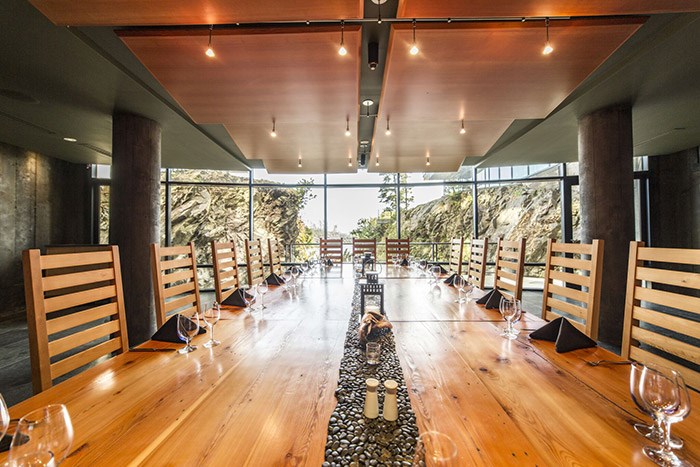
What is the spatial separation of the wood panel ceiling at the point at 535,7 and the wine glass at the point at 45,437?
220 cm

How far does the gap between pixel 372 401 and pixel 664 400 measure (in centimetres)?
64

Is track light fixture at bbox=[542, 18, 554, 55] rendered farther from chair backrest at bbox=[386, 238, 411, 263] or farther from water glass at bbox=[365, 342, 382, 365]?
chair backrest at bbox=[386, 238, 411, 263]

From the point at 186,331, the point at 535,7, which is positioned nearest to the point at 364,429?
the point at 186,331

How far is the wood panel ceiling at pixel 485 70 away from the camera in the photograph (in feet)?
6.35

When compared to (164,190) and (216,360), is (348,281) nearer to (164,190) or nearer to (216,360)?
(216,360)

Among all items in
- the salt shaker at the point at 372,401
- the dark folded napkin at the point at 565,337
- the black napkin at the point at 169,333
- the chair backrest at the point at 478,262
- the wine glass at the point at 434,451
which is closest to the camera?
the wine glass at the point at 434,451

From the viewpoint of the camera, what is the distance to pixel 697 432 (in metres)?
0.67

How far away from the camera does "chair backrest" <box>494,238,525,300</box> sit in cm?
206

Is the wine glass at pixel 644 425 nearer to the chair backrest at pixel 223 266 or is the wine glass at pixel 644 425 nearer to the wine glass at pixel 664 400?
the wine glass at pixel 664 400

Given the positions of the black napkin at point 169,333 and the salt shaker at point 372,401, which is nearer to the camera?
the salt shaker at point 372,401

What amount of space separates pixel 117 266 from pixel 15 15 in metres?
1.92

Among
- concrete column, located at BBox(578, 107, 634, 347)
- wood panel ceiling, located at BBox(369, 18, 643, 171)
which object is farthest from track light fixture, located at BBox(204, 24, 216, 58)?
concrete column, located at BBox(578, 107, 634, 347)

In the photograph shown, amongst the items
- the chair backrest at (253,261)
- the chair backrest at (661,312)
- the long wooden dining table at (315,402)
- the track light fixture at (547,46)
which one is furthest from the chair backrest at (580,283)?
the chair backrest at (253,261)

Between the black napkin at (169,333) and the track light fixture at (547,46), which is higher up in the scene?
the track light fixture at (547,46)
